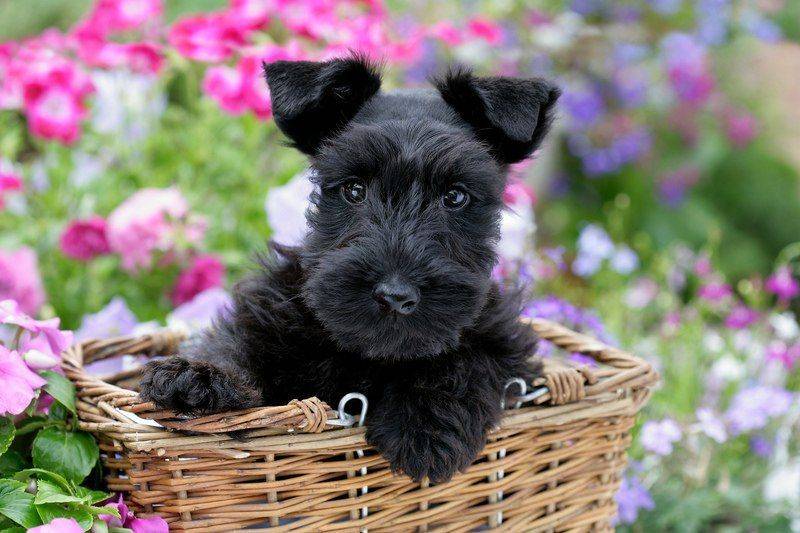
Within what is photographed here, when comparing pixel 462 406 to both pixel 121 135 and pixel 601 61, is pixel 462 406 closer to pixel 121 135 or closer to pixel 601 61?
pixel 121 135

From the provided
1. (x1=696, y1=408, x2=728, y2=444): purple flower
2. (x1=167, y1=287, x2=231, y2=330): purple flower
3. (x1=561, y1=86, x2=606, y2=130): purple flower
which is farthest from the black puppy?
(x1=561, y1=86, x2=606, y2=130): purple flower

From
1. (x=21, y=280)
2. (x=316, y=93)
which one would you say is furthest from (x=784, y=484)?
(x=21, y=280)

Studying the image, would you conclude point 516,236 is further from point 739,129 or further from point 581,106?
point 739,129

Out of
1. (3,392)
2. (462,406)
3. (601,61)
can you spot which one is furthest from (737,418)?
(601,61)

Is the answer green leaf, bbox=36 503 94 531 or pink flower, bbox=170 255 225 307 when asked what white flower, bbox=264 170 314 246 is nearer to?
pink flower, bbox=170 255 225 307

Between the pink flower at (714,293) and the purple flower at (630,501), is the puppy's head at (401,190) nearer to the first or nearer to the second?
the purple flower at (630,501)

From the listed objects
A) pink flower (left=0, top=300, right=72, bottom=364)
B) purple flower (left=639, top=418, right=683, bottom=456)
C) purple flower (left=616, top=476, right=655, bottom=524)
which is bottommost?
purple flower (left=616, top=476, right=655, bottom=524)
